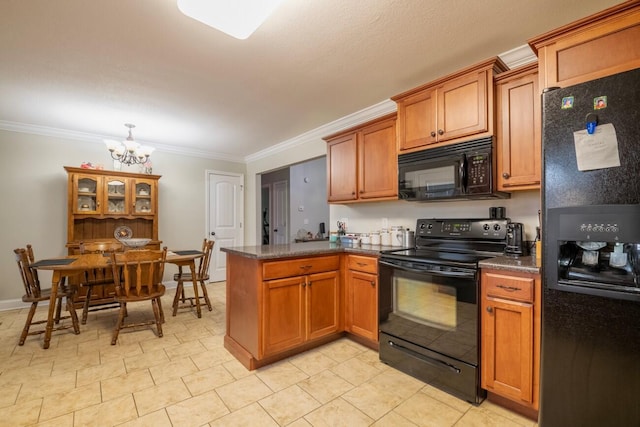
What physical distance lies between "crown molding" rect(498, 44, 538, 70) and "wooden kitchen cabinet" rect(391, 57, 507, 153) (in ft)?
0.76

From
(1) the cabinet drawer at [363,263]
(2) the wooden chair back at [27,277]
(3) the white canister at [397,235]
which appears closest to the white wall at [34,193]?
(2) the wooden chair back at [27,277]

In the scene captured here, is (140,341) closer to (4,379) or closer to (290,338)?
(4,379)

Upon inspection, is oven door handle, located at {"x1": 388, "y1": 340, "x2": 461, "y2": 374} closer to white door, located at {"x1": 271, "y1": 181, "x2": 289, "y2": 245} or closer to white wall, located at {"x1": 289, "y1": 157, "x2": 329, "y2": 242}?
white wall, located at {"x1": 289, "y1": 157, "x2": 329, "y2": 242}

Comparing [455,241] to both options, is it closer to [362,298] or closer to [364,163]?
[362,298]

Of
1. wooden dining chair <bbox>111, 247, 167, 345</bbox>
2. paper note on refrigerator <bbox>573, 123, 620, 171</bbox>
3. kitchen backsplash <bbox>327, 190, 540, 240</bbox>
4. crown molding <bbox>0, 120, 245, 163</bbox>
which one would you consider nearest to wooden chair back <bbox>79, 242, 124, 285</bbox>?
wooden dining chair <bbox>111, 247, 167, 345</bbox>

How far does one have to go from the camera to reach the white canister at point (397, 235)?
2869 mm

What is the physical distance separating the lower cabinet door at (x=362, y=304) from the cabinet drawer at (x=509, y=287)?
0.90 meters

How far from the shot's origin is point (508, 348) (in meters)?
1.75

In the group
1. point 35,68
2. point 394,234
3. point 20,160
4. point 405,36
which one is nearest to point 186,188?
point 20,160

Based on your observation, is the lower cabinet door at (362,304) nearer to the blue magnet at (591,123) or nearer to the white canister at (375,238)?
the white canister at (375,238)

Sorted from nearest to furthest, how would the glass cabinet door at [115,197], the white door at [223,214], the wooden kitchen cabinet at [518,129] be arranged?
the wooden kitchen cabinet at [518,129]
the glass cabinet door at [115,197]
the white door at [223,214]

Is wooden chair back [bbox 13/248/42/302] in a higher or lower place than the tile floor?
higher

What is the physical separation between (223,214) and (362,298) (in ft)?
12.3

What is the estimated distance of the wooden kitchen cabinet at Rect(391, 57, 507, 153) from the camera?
212 centimetres
